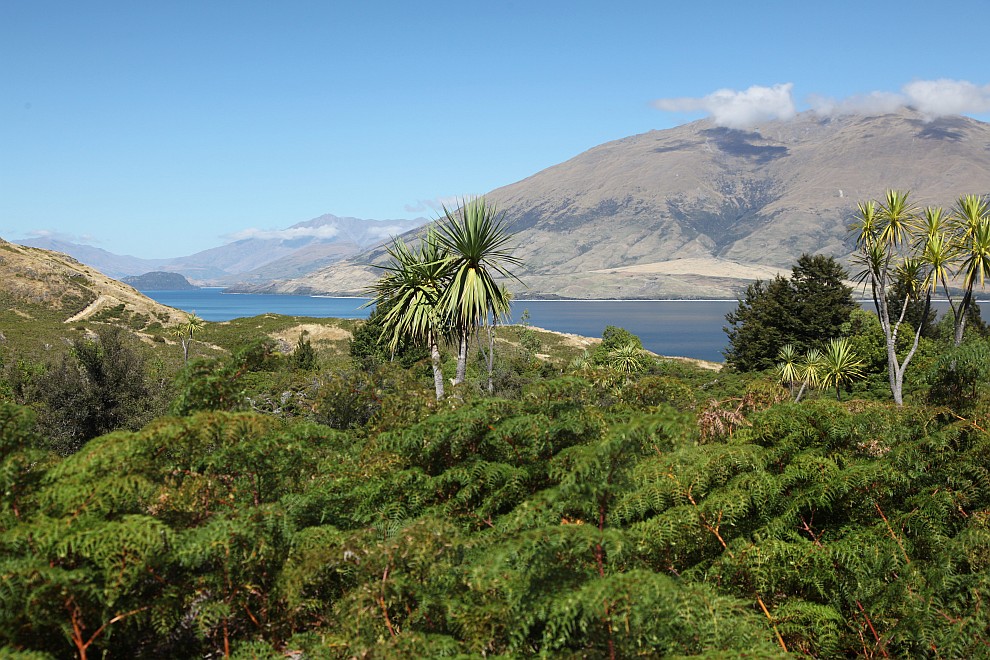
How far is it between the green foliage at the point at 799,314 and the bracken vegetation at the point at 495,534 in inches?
1644

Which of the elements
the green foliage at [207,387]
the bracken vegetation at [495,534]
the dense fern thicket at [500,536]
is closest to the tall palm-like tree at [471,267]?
the bracken vegetation at [495,534]

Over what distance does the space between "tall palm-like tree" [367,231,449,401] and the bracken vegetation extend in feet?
28.2

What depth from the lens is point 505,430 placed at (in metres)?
6.95

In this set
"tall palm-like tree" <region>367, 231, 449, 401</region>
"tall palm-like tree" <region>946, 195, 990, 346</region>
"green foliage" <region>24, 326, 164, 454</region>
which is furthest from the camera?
"tall palm-like tree" <region>946, 195, 990, 346</region>

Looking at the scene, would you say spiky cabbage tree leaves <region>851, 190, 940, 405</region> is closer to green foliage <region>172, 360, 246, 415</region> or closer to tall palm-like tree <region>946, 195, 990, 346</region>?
tall palm-like tree <region>946, 195, 990, 346</region>

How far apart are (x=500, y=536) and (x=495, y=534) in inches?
6.5

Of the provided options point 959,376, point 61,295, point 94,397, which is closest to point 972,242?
point 959,376

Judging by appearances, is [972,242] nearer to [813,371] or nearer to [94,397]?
[813,371]

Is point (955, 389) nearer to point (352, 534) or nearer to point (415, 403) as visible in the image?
point (415, 403)

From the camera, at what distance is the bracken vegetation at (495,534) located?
176 inches

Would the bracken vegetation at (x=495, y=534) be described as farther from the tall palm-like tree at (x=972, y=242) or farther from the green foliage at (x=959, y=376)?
the tall palm-like tree at (x=972, y=242)

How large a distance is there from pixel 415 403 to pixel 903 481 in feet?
20.7

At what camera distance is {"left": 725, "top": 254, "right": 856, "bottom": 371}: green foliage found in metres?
46.5

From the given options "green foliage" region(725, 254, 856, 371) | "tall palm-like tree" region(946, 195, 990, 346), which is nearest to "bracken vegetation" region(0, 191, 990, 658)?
"tall palm-like tree" region(946, 195, 990, 346)
